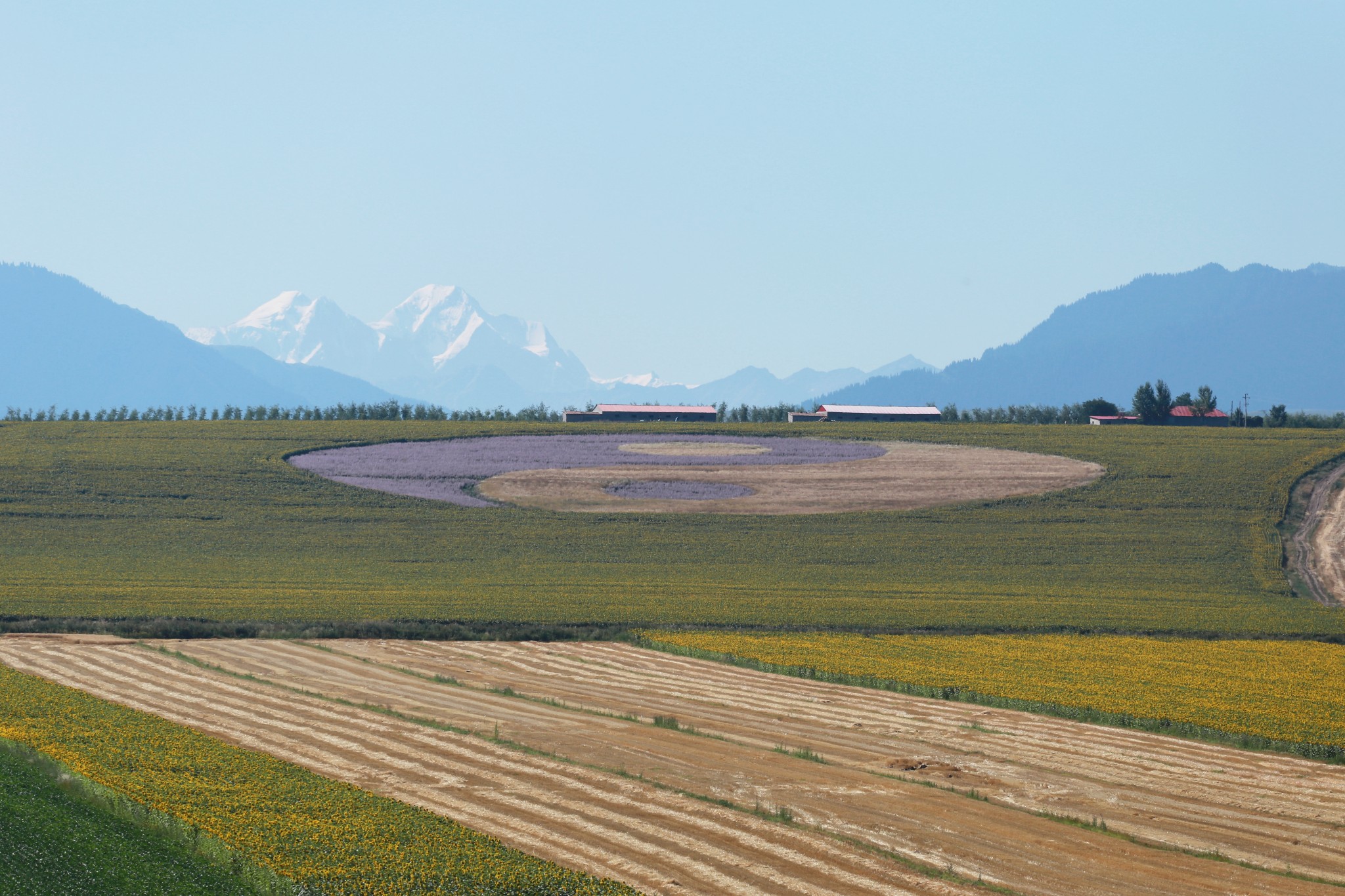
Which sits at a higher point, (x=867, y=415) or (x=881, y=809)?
(x=867, y=415)

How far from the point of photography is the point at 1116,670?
121 feet

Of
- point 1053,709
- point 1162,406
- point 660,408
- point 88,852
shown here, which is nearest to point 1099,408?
point 1162,406

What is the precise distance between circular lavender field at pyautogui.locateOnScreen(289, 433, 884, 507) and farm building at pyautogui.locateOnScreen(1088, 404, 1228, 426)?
1941 inches

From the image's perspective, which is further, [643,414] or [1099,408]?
[1099,408]

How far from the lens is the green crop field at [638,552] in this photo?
48312 mm

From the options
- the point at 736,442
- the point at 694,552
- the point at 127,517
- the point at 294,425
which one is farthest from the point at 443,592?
the point at 294,425

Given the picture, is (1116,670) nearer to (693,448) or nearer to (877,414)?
(693,448)

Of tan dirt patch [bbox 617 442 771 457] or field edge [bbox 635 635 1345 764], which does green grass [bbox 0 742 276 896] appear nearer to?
field edge [bbox 635 635 1345 764]

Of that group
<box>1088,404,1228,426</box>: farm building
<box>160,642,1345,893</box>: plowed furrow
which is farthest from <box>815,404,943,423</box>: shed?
<box>160,642,1345,893</box>: plowed furrow

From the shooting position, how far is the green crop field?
159 feet

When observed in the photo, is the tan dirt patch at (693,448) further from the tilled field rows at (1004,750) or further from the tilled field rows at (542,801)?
the tilled field rows at (542,801)

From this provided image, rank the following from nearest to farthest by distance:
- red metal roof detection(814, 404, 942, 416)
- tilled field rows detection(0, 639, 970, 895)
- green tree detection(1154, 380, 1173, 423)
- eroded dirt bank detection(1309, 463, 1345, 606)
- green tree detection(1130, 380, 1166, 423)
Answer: tilled field rows detection(0, 639, 970, 895) < eroded dirt bank detection(1309, 463, 1345, 606) < green tree detection(1130, 380, 1166, 423) < green tree detection(1154, 380, 1173, 423) < red metal roof detection(814, 404, 942, 416)

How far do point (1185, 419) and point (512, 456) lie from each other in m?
89.8

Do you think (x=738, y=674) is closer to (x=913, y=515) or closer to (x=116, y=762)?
(x=116, y=762)
